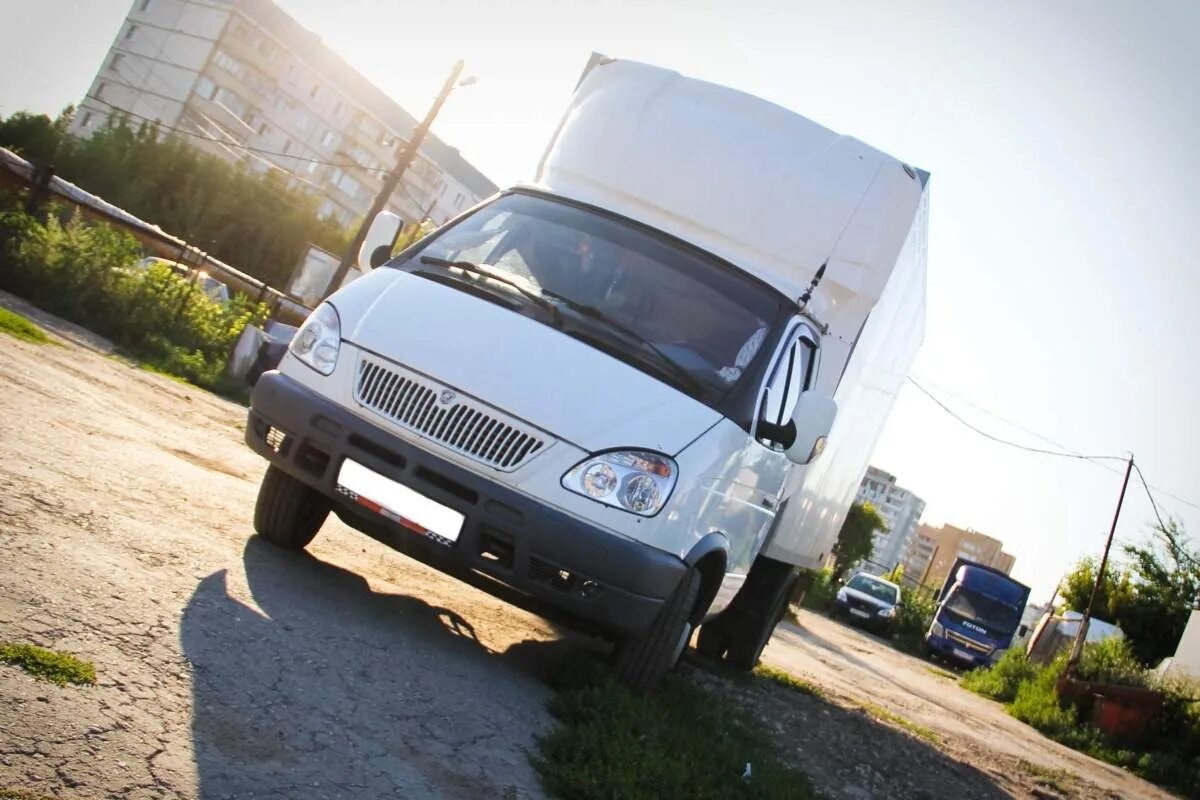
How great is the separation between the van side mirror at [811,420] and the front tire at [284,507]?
2.40 m

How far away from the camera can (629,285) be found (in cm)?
539

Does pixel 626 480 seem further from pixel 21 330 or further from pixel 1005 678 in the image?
pixel 1005 678

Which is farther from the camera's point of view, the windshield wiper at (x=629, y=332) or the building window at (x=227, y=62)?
the building window at (x=227, y=62)

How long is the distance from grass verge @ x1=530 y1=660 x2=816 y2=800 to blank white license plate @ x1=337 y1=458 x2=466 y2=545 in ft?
2.94

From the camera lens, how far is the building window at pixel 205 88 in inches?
2534

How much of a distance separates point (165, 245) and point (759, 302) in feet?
44.1

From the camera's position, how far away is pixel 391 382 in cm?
462

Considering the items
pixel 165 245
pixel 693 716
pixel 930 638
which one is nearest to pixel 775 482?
pixel 693 716

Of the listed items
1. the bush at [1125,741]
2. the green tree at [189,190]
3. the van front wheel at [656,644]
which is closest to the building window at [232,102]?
the green tree at [189,190]

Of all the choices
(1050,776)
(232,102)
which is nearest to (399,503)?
(1050,776)

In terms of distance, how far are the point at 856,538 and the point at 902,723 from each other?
37087 mm

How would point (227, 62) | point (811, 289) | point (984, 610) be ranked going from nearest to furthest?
point (811, 289) < point (984, 610) < point (227, 62)

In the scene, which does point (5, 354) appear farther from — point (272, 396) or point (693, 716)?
point (693, 716)

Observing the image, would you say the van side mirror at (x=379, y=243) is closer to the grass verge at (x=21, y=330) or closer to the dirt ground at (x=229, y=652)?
the dirt ground at (x=229, y=652)
